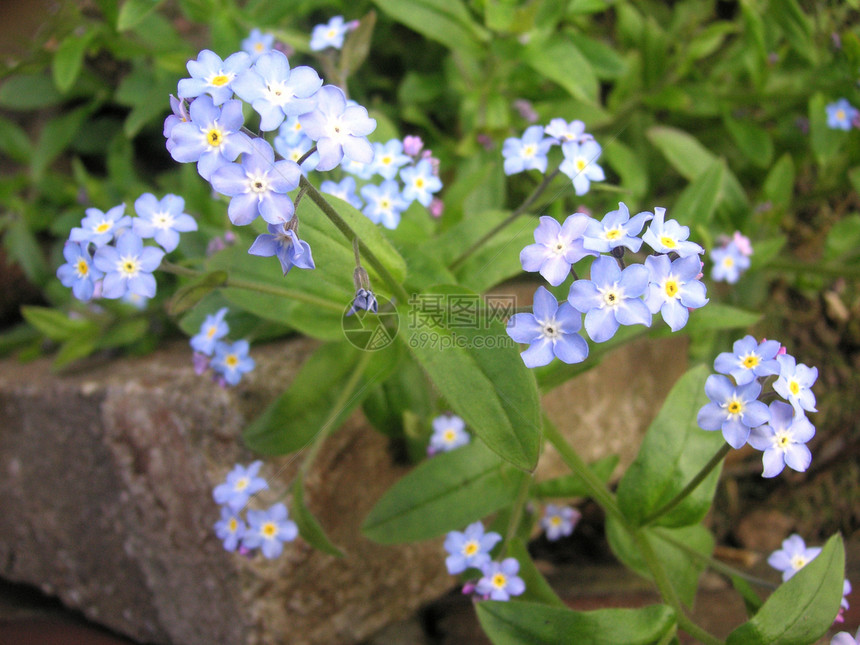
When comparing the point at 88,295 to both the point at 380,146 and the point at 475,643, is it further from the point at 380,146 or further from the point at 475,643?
the point at 475,643

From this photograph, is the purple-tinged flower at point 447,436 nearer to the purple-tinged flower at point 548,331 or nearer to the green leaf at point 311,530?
the green leaf at point 311,530

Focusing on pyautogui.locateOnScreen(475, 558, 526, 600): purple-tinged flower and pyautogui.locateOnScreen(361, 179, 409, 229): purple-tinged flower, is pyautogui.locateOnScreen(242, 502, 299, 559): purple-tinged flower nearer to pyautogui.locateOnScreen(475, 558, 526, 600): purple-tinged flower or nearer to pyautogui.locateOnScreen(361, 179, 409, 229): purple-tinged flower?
pyautogui.locateOnScreen(475, 558, 526, 600): purple-tinged flower

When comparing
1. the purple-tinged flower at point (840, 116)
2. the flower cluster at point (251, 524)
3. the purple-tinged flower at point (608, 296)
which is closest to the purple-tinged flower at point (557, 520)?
the flower cluster at point (251, 524)

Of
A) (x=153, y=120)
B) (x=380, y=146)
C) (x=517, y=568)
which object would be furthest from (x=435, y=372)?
(x=153, y=120)

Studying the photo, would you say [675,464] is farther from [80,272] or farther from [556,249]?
[80,272]

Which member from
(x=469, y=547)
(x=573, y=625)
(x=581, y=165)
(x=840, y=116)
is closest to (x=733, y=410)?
(x=573, y=625)

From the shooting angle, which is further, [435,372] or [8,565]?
[8,565]
